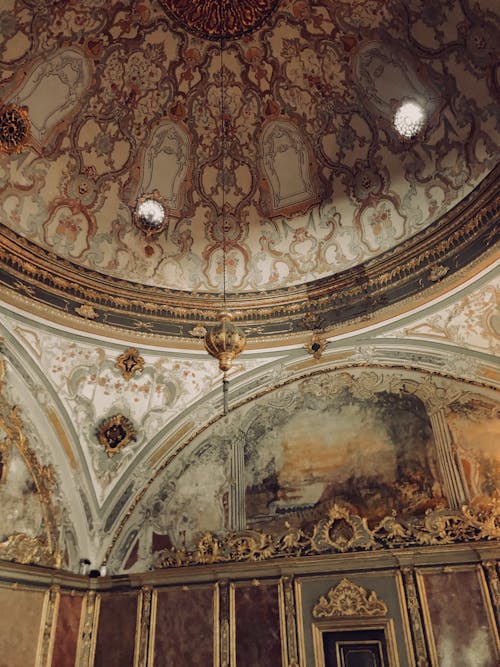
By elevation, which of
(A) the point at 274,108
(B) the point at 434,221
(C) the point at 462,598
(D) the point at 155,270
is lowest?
(C) the point at 462,598

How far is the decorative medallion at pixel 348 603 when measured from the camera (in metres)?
8.80

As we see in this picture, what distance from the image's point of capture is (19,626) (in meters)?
9.12

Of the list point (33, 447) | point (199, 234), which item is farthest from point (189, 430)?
point (199, 234)

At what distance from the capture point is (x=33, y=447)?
10.2 meters

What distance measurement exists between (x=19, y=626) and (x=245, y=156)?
30.3 ft

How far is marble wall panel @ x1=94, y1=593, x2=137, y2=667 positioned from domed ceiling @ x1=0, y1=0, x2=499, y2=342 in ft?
16.4

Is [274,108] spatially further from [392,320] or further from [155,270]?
[392,320]

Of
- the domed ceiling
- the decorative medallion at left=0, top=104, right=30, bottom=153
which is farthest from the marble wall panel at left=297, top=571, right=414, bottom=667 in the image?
the decorative medallion at left=0, top=104, right=30, bottom=153

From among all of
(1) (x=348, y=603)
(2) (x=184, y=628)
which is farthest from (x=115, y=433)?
(1) (x=348, y=603)

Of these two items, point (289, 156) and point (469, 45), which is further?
point (289, 156)

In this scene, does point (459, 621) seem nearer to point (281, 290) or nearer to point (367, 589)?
point (367, 589)

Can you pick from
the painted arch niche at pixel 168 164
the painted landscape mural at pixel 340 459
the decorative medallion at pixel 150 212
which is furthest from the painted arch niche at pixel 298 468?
the painted arch niche at pixel 168 164

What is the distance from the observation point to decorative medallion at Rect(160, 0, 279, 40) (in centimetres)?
1009

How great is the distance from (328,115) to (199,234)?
3429 mm
